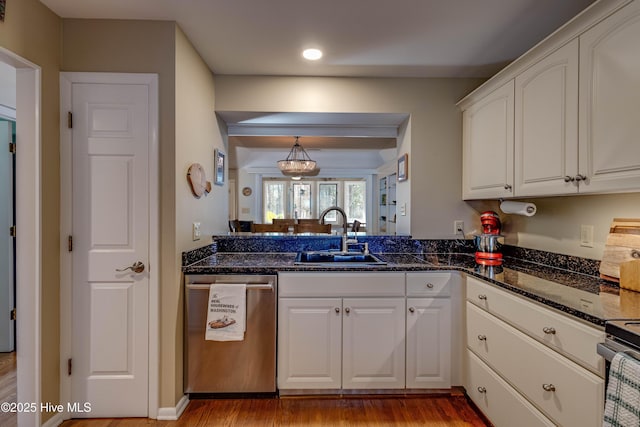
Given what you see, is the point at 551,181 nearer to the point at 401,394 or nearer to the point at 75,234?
the point at 401,394

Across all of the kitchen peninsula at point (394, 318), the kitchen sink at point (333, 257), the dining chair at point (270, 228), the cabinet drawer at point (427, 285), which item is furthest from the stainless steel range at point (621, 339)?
the dining chair at point (270, 228)

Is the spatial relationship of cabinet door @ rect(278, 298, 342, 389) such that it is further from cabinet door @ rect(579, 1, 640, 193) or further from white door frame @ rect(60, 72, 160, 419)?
cabinet door @ rect(579, 1, 640, 193)

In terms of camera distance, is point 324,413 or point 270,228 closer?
point 324,413

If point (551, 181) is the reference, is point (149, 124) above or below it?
above

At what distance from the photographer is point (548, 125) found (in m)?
1.68

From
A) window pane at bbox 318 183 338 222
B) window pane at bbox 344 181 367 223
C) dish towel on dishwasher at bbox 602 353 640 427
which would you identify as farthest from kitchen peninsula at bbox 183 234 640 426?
window pane at bbox 318 183 338 222

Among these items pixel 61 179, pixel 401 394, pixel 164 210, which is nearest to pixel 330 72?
pixel 164 210

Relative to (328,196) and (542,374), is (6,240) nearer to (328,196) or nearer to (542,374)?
(542,374)

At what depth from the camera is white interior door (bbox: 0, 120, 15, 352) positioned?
2.61 m

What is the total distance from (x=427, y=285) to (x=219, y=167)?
1.81 metres

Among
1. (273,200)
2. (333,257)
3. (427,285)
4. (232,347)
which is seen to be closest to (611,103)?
(427,285)

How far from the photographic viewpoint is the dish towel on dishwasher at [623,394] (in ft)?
3.01

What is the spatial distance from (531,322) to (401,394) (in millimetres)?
1063

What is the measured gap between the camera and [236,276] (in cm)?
203
